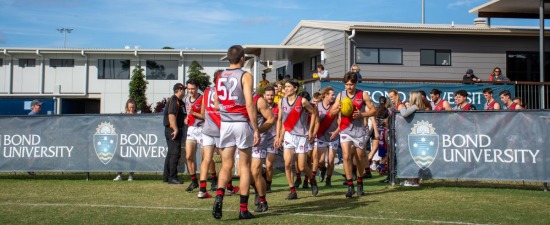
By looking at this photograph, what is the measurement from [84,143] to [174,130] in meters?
2.46

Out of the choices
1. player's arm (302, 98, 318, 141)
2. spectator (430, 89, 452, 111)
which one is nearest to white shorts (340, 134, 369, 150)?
player's arm (302, 98, 318, 141)

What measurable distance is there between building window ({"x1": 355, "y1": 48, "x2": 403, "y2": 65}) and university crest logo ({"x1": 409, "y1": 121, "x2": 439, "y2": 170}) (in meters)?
12.4

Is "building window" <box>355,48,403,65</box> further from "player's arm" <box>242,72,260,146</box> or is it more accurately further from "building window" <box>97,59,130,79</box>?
"building window" <box>97,59,130,79</box>

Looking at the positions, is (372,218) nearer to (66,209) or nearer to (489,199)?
(489,199)

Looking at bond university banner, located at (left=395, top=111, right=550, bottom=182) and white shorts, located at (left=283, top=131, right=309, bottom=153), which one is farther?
bond university banner, located at (left=395, top=111, right=550, bottom=182)

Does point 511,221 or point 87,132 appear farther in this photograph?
point 87,132

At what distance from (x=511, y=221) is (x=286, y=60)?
2306cm

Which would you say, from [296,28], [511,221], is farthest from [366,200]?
[296,28]

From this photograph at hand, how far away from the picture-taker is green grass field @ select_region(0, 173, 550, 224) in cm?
770

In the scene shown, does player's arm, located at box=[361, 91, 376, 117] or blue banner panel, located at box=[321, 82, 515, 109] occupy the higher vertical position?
→ blue banner panel, located at box=[321, 82, 515, 109]

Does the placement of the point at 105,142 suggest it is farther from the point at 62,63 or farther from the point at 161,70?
the point at 62,63

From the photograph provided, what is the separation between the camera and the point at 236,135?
7.82 metres

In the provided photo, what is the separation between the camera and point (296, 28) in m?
29.6

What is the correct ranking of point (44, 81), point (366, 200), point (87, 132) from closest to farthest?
point (366, 200)
point (87, 132)
point (44, 81)
